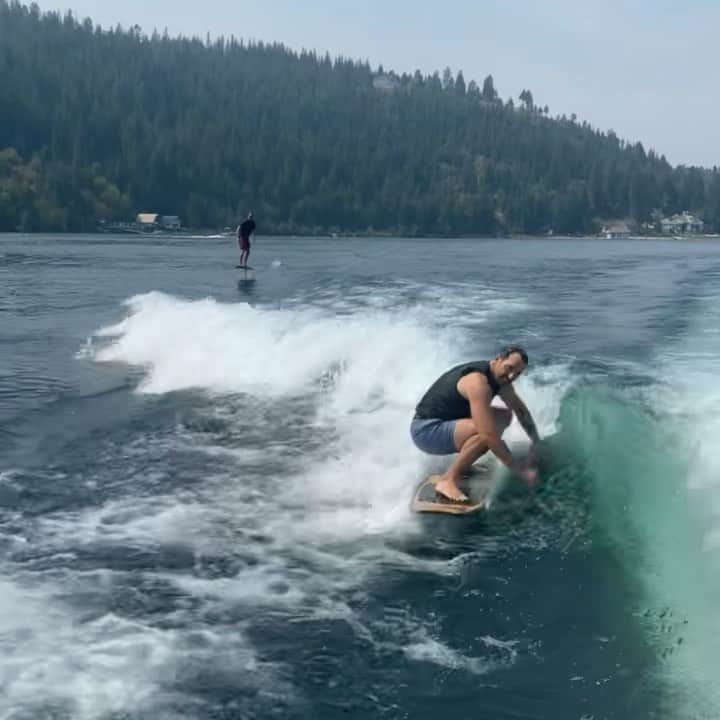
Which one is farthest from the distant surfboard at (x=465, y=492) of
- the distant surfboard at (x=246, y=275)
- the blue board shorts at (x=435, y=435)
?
the distant surfboard at (x=246, y=275)

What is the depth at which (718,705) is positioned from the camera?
537 cm

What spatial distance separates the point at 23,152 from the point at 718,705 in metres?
189

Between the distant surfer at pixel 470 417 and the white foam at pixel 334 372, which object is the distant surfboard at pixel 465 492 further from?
the white foam at pixel 334 372

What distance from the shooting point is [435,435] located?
945 cm

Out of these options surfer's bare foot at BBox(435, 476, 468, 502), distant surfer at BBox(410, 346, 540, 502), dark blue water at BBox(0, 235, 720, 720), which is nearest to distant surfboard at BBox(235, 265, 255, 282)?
dark blue water at BBox(0, 235, 720, 720)

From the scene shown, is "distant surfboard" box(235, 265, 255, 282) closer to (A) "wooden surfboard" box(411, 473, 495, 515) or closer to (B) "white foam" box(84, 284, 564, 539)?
(B) "white foam" box(84, 284, 564, 539)

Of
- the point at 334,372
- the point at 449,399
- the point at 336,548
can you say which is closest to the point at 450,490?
the point at 449,399

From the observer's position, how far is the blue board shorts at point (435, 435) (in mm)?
9352

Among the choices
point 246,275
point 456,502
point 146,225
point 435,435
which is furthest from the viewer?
point 146,225

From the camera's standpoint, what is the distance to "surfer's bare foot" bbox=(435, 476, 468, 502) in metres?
9.04

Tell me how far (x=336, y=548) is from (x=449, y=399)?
208 centimetres

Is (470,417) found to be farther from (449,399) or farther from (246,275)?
(246,275)

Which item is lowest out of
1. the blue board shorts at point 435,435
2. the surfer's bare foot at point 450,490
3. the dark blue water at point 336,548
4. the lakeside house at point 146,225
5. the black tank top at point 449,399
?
the dark blue water at point 336,548

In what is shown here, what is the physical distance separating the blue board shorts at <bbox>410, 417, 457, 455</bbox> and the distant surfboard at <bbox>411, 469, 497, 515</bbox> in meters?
0.30
